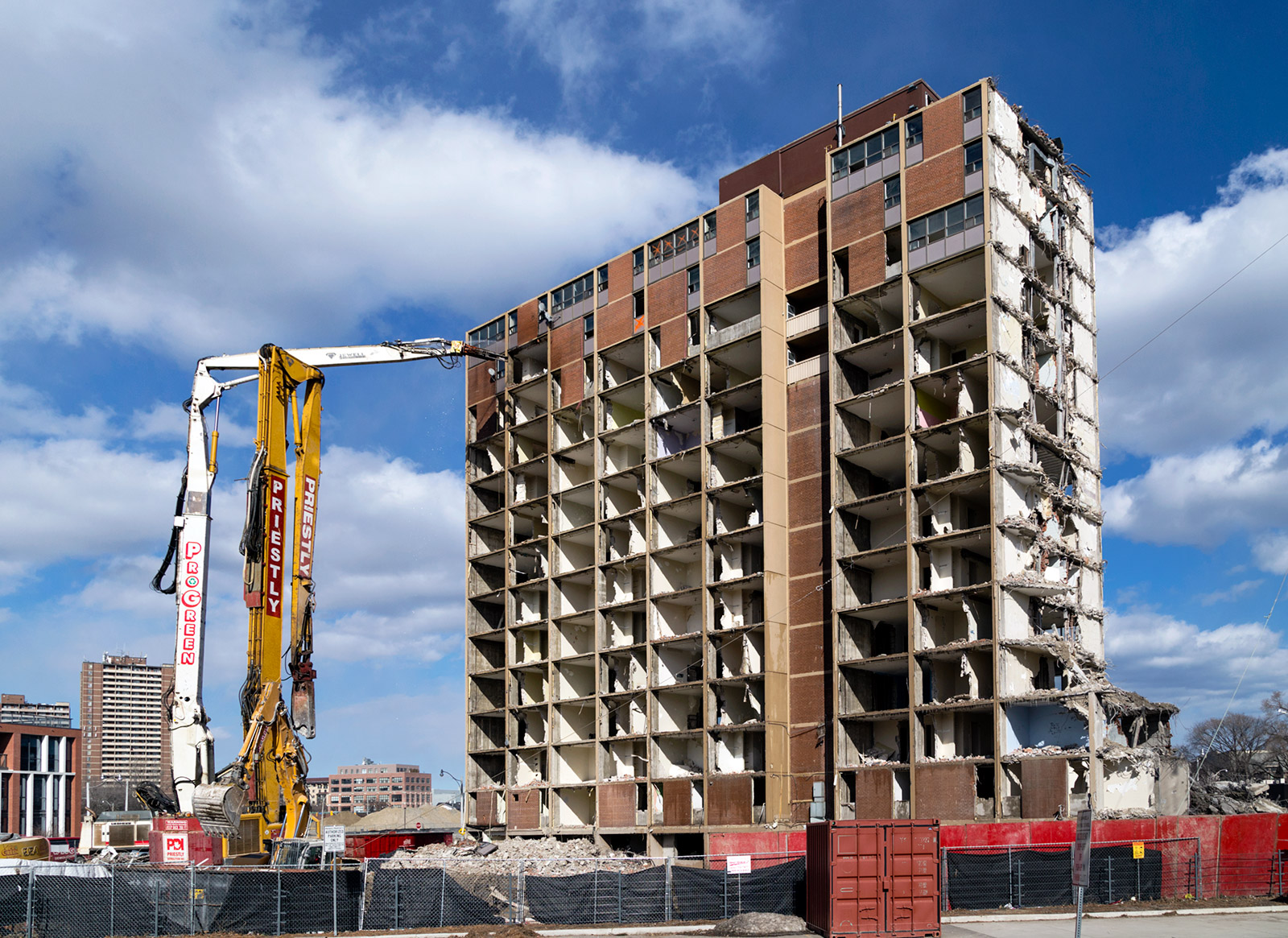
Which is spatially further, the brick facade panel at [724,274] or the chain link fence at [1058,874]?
the brick facade panel at [724,274]

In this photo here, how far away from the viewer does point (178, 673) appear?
39.6 meters

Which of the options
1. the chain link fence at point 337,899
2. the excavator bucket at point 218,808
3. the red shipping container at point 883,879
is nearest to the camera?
the chain link fence at point 337,899

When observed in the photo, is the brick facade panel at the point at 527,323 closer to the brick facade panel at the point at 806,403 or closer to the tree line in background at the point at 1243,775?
the brick facade panel at the point at 806,403

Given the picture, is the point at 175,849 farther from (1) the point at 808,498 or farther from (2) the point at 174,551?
(1) the point at 808,498

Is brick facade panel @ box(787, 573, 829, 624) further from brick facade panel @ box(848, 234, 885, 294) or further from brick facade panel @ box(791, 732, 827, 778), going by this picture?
brick facade panel @ box(848, 234, 885, 294)

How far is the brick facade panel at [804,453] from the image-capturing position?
191 feet

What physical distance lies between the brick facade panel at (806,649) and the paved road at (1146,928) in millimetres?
22618

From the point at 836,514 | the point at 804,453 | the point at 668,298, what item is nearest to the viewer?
the point at 836,514

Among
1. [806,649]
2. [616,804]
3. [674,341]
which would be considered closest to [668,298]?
[674,341]

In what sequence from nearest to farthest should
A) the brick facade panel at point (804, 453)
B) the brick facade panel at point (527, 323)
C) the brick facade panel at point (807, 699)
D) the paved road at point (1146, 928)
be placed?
the paved road at point (1146, 928) < the brick facade panel at point (807, 699) < the brick facade panel at point (804, 453) < the brick facade panel at point (527, 323)

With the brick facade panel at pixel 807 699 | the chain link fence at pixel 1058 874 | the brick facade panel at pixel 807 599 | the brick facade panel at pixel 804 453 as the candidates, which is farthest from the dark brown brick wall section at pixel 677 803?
the chain link fence at pixel 1058 874

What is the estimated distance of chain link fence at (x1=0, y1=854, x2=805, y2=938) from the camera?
28.7 metres

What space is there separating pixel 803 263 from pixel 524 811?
3505 centimetres

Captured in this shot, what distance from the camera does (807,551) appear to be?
189ft
